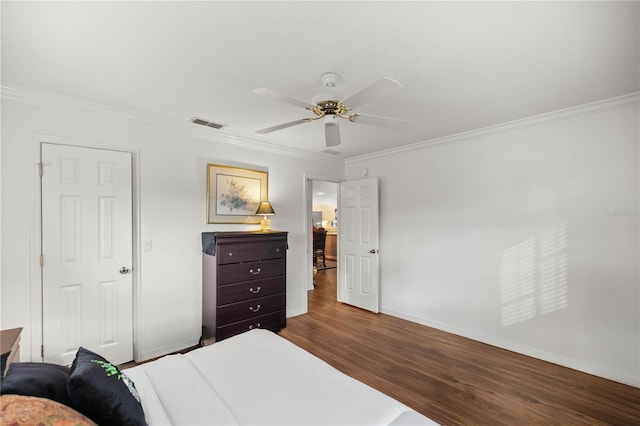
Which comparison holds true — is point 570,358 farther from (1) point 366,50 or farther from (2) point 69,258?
(2) point 69,258

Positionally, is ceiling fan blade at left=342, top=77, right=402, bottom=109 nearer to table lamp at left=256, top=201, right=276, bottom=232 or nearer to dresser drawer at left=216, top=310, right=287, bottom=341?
Answer: table lamp at left=256, top=201, right=276, bottom=232

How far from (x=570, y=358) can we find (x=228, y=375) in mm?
3190

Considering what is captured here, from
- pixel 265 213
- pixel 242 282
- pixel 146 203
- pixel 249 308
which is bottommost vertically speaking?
pixel 249 308

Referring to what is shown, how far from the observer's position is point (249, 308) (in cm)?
336

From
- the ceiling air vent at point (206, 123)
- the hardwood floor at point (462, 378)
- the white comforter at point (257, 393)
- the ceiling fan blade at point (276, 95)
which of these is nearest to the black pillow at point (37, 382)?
the white comforter at point (257, 393)

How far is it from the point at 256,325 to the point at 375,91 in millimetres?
2837

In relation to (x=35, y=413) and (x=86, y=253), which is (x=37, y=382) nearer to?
(x=35, y=413)

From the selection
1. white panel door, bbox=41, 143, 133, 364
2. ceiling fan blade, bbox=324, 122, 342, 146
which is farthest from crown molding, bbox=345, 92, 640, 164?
white panel door, bbox=41, 143, 133, 364

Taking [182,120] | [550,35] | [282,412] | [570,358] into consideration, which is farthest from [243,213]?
[570,358]

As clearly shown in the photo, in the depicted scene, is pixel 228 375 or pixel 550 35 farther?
pixel 550 35

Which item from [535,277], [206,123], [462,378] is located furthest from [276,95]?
[535,277]

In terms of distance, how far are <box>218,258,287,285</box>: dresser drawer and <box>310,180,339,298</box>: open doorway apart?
2.38m

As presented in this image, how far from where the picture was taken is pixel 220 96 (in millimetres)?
2482

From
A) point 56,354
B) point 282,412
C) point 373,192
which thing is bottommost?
point 56,354
